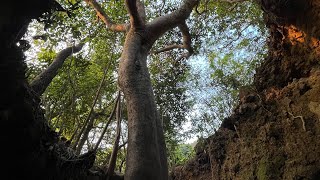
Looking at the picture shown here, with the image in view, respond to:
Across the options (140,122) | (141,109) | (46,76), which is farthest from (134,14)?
(140,122)

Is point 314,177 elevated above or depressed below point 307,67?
below

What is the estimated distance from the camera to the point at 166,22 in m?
7.11

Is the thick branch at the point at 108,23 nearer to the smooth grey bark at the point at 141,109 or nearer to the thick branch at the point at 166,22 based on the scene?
the thick branch at the point at 166,22

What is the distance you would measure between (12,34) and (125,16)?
7.74 meters

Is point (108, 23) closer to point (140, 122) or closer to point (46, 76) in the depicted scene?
point (46, 76)

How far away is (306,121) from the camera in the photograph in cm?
579

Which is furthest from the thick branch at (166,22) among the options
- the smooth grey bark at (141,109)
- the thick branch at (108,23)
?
the thick branch at (108,23)

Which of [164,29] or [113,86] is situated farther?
[113,86]

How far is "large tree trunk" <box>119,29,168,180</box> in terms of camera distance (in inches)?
158

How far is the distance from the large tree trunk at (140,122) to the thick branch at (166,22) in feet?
1.86

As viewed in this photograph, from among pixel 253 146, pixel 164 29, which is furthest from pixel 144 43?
pixel 253 146

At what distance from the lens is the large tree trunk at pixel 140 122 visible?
4.02 metres

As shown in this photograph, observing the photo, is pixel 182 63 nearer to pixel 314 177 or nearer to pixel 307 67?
pixel 307 67

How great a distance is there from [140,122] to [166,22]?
3272 mm
